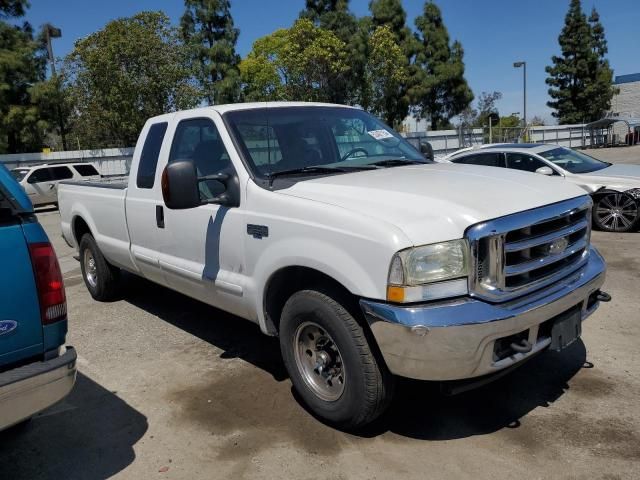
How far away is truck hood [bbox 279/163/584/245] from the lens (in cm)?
285

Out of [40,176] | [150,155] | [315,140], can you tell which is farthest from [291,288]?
[40,176]

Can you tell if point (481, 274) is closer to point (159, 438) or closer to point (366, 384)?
point (366, 384)

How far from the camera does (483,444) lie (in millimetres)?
3152

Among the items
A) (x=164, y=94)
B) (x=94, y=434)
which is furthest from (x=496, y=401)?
(x=164, y=94)

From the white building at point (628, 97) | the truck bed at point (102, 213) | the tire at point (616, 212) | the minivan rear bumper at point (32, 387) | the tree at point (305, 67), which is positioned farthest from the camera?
the white building at point (628, 97)

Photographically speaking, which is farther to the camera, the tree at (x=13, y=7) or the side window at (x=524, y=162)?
the tree at (x=13, y=7)

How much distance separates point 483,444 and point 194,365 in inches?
94.3

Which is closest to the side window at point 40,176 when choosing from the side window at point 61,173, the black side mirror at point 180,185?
the side window at point 61,173

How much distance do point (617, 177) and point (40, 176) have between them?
17451mm

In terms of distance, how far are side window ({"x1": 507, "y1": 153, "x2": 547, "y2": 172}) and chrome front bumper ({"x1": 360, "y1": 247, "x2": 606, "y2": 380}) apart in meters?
7.27

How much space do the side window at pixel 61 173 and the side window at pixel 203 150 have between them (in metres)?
16.3

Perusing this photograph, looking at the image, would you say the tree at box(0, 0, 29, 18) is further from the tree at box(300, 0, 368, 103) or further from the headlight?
the headlight

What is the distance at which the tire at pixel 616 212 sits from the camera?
28.7ft

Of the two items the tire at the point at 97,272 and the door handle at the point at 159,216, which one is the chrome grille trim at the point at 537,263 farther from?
the tire at the point at 97,272
